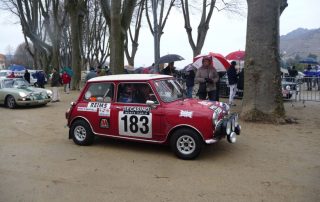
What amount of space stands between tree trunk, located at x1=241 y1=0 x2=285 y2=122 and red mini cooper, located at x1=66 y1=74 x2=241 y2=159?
305cm

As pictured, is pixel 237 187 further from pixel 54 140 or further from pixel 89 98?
pixel 54 140

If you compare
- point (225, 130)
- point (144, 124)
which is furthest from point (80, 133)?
point (225, 130)

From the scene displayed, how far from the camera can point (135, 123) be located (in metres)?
6.98

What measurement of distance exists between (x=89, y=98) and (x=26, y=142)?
1965 mm

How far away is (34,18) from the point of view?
29.2 meters

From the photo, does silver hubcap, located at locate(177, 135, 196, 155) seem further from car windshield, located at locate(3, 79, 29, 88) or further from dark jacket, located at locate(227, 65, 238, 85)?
car windshield, located at locate(3, 79, 29, 88)

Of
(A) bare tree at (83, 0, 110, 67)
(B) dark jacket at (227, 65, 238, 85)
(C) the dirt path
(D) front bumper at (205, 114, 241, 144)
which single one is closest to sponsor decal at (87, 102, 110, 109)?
(C) the dirt path

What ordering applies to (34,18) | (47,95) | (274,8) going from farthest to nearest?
(34,18), (47,95), (274,8)

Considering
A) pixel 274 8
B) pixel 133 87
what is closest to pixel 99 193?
pixel 133 87

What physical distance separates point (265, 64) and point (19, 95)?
9.92 m

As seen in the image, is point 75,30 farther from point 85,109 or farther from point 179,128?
point 179,128

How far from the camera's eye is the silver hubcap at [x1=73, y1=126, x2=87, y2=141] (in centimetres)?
774

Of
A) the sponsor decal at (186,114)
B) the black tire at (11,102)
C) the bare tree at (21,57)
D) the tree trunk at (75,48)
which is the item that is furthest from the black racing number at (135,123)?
the bare tree at (21,57)

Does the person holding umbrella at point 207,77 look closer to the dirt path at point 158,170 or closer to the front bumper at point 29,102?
the dirt path at point 158,170
